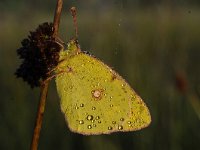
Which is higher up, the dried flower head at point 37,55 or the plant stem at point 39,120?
the dried flower head at point 37,55

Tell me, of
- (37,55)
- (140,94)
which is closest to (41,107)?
(37,55)

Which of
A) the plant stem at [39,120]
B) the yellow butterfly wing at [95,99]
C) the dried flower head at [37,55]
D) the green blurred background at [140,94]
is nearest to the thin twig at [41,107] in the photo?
the plant stem at [39,120]

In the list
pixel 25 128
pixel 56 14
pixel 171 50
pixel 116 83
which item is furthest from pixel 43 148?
pixel 56 14

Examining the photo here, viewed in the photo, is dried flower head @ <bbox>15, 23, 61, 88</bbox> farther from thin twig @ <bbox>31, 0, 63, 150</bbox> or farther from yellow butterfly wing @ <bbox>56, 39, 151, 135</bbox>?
yellow butterfly wing @ <bbox>56, 39, 151, 135</bbox>

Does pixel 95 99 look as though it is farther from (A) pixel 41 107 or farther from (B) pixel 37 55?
(A) pixel 41 107

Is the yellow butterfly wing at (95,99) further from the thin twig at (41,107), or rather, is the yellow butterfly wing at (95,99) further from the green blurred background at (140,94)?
the green blurred background at (140,94)

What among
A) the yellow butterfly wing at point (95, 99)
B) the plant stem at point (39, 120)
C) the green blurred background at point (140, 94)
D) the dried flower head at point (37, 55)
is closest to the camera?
the plant stem at point (39, 120)

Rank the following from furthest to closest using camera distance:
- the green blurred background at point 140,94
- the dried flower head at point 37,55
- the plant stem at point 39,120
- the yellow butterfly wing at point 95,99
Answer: the green blurred background at point 140,94 → the yellow butterfly wing at point 95,99 → the dried flower head at point 37,55 → the plant stem at point 39,120
